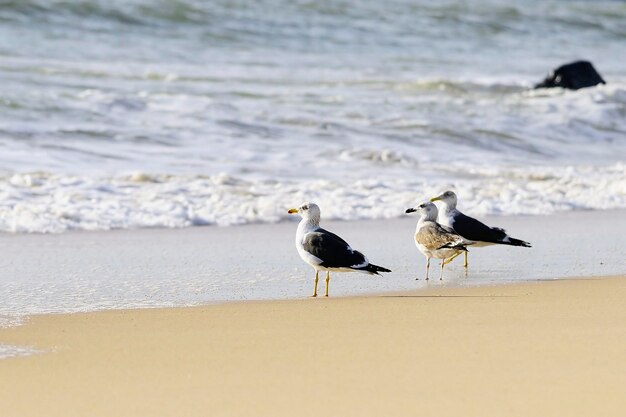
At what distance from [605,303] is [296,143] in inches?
286

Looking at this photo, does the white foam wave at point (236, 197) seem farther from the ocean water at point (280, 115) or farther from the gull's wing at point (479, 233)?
the gull's wing at point (479, 233)

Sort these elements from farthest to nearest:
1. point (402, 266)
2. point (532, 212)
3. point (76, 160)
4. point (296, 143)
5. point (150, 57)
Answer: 1. point (150, 57)
2. point (296, 143)
3. point (76, 160)
4. point (532, 212)
5. point (402, 266)

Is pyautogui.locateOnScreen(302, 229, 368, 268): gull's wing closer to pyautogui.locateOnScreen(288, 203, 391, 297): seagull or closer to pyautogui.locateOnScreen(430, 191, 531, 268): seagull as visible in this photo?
pyautogui.locateOnScreen(288, 203, 391, 297): seagull

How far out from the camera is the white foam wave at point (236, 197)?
8539 mm

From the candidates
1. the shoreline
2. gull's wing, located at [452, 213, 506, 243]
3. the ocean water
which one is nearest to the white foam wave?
the ocean water

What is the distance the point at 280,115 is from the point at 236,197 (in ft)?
16.3

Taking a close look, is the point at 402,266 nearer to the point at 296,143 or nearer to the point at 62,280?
the point at 62,280

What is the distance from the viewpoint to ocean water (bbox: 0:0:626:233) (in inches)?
378

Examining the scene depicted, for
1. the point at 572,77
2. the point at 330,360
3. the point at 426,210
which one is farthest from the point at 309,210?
the point at 572,77

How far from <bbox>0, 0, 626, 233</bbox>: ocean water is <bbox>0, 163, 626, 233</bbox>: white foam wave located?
23 millimetres

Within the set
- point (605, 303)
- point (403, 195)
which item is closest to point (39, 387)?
point (605, 303)

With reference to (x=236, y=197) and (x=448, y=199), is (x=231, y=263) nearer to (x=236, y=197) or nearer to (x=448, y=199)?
(x=448, y=199)

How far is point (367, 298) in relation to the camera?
602 cm

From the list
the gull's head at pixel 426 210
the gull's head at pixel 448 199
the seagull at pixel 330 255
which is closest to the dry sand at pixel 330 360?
the seagull at pixel 330 255
